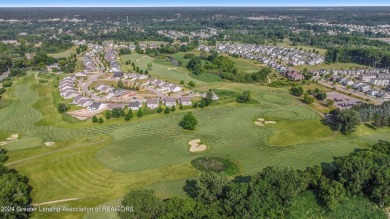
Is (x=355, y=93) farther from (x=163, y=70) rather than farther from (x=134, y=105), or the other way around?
(x=163, y=70)


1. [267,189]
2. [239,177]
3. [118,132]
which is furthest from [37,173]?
[267,189]

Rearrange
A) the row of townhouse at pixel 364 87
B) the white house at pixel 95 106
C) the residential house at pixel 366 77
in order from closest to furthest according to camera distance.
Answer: the white house at pixel 95 106 → the row of townhouse at pixel 364 87 → the residential house at pixel 366 77

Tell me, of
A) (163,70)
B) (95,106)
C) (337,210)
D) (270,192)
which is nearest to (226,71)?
(163,70)

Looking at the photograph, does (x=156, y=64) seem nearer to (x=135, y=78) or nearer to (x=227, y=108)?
(x=135, y=78)

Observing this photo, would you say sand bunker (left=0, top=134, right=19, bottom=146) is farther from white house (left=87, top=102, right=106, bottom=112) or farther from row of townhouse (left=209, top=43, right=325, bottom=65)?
row of townhouse (left=209, top=43, right=325, bottom=65)

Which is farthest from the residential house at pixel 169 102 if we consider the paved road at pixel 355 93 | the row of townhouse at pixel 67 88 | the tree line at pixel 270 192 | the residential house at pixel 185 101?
the paved road at pixel 355 93

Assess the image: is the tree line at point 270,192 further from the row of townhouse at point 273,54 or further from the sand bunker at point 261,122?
the row of townhouse at point 273,54
